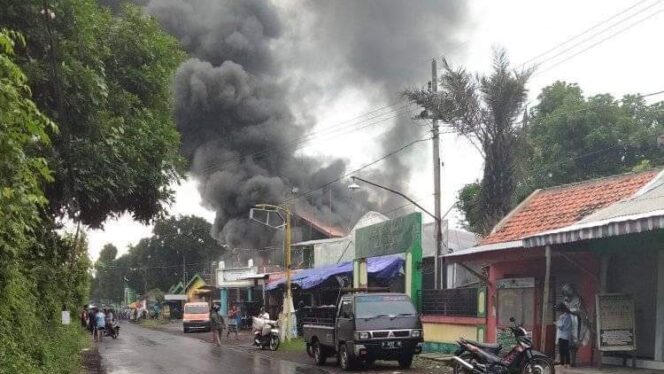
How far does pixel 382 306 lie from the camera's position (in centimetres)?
1605

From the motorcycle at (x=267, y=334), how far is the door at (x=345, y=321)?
792 centimetres

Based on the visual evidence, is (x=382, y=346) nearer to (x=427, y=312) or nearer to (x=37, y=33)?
(x=427, y=312)

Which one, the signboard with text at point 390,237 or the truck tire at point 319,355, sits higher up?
the signboard with text at point 390,237

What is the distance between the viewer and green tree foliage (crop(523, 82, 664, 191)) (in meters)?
33.5

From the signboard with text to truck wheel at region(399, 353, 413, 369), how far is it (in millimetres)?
6556

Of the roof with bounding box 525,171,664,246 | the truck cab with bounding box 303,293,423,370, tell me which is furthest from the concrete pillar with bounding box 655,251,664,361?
the truck cab with bounding box 303,293,423,370

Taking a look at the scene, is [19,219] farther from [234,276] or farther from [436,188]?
[234,276]

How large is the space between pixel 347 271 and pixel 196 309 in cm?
1870

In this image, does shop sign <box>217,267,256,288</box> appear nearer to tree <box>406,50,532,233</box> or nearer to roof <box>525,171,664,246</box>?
tree <box>406,50,532,233</box>

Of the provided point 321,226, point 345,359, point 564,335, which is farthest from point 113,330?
point 564,335

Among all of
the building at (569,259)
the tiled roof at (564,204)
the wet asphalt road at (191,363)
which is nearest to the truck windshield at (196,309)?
the wet asphalt road at (191,363)

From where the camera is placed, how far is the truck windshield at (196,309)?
4201cm

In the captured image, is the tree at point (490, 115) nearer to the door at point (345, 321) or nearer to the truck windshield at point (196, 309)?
the door at point (345, 321)

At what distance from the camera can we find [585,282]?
45.4 feet
